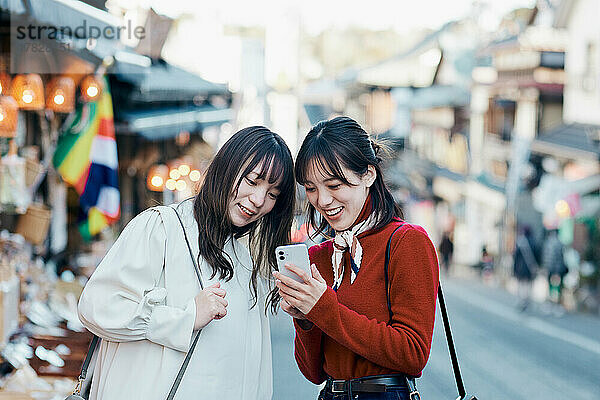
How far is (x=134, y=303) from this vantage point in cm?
253

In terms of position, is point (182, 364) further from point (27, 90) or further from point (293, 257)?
point (27, 90)

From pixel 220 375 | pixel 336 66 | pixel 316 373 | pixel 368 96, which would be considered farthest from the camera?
pixel 336 66

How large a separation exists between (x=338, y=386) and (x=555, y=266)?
14511 mm

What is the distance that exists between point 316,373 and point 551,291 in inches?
580

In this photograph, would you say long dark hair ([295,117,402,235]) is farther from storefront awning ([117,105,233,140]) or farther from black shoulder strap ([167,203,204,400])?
storefront awning ([117,105,233,140])

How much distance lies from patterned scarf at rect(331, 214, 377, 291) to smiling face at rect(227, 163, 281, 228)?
0.28m

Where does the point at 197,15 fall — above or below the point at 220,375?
above

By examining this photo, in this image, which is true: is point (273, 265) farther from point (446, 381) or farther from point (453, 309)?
point (453, 309)

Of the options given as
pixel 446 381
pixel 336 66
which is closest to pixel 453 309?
pixel 446 381

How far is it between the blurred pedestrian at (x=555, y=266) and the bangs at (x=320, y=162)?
14.3m

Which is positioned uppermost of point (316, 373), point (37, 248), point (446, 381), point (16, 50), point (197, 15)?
point (197, 15)

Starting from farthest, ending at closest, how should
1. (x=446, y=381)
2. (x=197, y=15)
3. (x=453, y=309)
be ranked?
(x=197, y=15) < (x=453, y=309) < (x=446, y=381)

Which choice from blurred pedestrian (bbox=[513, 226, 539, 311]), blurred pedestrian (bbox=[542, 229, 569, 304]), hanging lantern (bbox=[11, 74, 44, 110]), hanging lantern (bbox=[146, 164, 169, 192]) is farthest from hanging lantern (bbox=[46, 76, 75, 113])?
blurred pedestrian (bbox=[542, 229, 569, 304])

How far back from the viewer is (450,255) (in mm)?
27531
